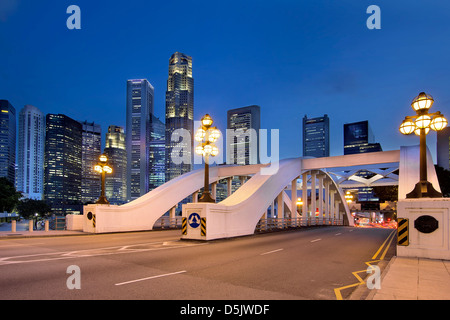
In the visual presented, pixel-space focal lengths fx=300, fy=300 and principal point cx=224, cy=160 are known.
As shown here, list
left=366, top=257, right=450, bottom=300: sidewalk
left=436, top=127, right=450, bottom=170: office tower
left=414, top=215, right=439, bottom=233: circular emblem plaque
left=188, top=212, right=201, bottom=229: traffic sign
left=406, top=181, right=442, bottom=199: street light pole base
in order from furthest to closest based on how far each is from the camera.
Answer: left=436, top=127, right=450, bottom=170: office tower, left=188, top=212, right=201, bottom=229: traffic sign, left=406, top=181, right=442, bottom=199: street light pole base, left=414, top=215, right=439, bottom=233: circular emblem plaque, left=366, top=257, right=450, bottom=300: sidewalk

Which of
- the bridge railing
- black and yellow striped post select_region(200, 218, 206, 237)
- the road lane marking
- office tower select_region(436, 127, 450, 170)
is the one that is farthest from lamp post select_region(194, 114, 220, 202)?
office tower select_region(436, 127, 450, 170)

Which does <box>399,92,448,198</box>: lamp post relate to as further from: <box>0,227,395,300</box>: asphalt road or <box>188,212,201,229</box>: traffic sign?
<box>188,212,201,229</box>: traffic sign

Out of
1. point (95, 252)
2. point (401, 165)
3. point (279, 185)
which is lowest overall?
point (95, 252)

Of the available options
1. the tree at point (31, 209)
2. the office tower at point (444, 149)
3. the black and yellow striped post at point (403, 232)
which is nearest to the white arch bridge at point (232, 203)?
the black and yellow striped post at point (403, 232)

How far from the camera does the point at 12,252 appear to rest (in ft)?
38.9

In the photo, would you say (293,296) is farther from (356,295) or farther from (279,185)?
(279,185)

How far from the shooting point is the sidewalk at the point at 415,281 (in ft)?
19.6

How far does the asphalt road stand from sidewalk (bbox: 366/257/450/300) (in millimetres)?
792

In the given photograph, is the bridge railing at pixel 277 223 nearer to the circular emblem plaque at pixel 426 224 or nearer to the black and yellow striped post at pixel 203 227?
the black and yellow striped post at pixel 203 227

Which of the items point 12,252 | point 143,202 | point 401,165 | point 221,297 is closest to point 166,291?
point 221,297

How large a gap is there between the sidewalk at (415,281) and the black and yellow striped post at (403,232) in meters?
1.16

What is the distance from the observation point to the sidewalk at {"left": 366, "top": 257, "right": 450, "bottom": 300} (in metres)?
5.98

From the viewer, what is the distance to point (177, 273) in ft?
27.0

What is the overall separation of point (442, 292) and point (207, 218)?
11402mm
